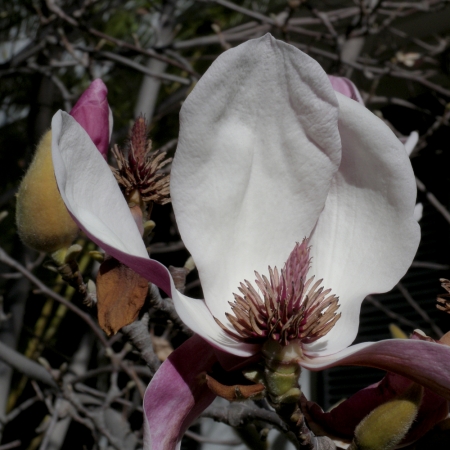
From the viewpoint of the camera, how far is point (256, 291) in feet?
1.65

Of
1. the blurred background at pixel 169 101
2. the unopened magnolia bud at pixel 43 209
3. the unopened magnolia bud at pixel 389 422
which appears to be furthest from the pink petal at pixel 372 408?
the blurred background at pixel 169 101

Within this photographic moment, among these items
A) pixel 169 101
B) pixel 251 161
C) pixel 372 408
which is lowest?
pixel 169 101

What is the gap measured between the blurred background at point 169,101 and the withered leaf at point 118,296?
134 cm

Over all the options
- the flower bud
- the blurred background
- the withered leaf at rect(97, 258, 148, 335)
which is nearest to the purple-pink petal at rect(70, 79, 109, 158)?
the flower bud

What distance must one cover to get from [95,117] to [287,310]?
0.72 feet

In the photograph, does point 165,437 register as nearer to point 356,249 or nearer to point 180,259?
point 356,249

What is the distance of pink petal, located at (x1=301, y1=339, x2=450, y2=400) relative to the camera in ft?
1.16

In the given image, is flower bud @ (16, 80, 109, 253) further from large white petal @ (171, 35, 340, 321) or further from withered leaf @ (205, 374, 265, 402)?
withered leaf @ (205, 374, 265, 402)

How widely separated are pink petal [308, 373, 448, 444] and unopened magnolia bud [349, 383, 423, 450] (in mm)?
15

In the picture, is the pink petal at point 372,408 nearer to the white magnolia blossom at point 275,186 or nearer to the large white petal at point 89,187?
the white magnolia blossom at point 275,186

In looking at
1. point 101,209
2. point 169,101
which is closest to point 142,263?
point 101,209

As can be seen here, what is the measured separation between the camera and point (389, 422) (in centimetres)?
42

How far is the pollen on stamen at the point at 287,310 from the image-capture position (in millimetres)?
449

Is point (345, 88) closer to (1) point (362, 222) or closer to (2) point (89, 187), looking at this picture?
(1) point (362, 222)
